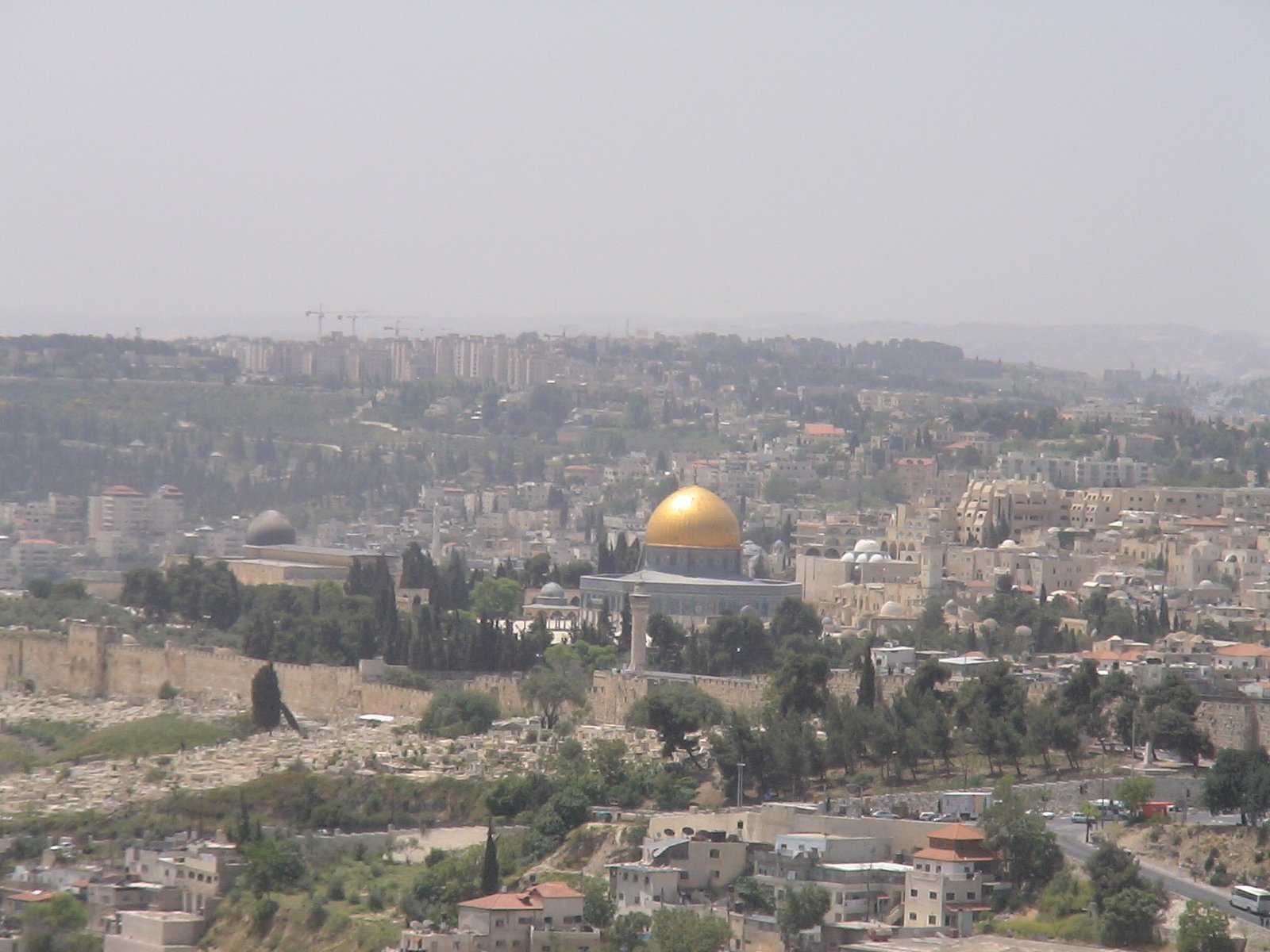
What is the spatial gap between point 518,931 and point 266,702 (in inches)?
641

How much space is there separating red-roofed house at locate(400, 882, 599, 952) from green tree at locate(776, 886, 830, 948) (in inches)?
80.7

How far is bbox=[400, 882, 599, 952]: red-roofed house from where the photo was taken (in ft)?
113

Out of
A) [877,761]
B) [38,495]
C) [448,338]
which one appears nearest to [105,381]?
[38,495]

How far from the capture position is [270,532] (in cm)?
7862

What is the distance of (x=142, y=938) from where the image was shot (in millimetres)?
38062

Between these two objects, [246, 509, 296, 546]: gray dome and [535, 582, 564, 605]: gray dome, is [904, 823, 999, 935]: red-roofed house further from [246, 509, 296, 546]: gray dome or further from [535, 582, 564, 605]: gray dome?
[246, 509, 296, 546]: gray dome

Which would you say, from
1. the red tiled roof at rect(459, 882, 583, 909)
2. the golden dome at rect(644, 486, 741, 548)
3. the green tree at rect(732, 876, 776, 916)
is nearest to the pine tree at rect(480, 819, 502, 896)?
the red tiled roof at rect(459, 882, 583, 909)

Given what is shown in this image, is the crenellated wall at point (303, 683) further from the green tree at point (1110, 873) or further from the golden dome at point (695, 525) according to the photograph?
the golden dome at point (695, 525)

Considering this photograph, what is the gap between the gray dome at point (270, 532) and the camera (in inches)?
3086

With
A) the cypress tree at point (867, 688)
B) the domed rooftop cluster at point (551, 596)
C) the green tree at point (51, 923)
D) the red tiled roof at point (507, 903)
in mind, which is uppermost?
the cypress tree at point (867, 688)

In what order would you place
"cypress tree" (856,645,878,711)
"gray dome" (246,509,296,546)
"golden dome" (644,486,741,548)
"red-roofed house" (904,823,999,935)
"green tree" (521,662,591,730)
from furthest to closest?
"gray dome" (246,509,296,546) < "golden dome" (644,486,741,548) < "green tree" (521,662,591,730) < "cypress tree" (856,645,878,711) < "red-roofed house" (904,823,999,935)

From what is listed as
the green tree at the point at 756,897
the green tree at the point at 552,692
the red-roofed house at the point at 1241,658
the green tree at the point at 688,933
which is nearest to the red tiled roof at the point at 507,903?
the green tree at the point at 688,933

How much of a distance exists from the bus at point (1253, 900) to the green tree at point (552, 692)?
17027mm

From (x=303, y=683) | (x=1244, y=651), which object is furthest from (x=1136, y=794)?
(x=303, y=683)
